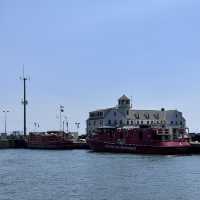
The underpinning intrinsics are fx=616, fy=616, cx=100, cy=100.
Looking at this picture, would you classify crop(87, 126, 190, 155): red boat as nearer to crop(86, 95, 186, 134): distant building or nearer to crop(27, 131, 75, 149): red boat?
crop(27, 131, 75, 149): red boat

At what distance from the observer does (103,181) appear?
54.6 metres

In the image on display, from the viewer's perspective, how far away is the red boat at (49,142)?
5098 inches

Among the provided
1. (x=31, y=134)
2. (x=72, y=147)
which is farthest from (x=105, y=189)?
(x=31, y=134)

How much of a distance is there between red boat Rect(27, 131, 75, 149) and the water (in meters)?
53.7

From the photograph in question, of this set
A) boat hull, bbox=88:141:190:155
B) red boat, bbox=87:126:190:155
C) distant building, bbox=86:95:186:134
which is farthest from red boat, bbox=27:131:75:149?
distant building, bbox=86:95:186:134

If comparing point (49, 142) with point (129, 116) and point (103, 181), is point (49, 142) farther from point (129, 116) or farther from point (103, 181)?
point (103, 181)

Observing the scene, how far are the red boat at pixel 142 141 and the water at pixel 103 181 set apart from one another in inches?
852

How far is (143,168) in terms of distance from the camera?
224 feet

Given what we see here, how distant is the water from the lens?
45.3 metres

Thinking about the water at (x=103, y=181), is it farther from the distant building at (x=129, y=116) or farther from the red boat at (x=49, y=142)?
the distant building at (x=129, y=116)

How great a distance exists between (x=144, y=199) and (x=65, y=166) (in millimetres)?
32410

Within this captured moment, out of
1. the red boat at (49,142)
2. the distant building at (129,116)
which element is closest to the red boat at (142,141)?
the red boat at (49,142)

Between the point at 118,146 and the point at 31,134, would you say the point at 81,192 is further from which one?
the point at 31,134

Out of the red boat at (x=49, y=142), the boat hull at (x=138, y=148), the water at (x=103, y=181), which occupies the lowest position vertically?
the water at (x=103, y=181)
